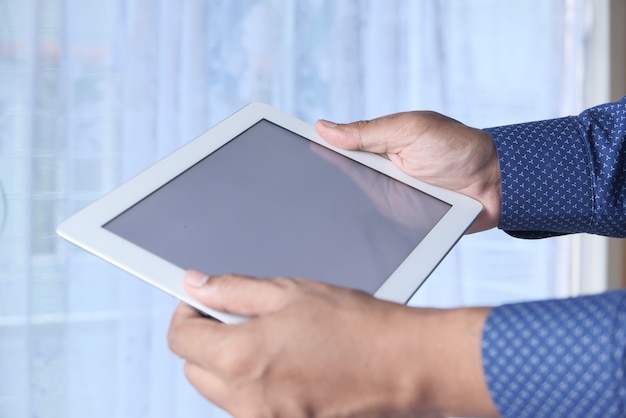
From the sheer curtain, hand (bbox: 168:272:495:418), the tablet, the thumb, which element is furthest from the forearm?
the sheer curtain

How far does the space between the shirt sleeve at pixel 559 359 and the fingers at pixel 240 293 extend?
18cm

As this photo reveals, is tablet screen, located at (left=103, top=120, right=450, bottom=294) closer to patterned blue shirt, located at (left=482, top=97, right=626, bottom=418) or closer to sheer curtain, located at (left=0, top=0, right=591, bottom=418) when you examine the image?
patterned blue shirt, located at (left=482, top=97, right=626, bottom=418)

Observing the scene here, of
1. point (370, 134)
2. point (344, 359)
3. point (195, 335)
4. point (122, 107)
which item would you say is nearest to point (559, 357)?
point (344, 359)

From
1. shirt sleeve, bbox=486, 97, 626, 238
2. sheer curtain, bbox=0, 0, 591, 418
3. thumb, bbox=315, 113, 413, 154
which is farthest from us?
sheer curtain, bbox=0, 0, 591, 418

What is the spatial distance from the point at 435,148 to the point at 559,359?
0.48 m

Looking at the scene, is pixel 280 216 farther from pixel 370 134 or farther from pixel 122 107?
pixel 122 107

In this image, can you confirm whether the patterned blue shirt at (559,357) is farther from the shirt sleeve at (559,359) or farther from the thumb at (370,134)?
the thumb at (370,134)

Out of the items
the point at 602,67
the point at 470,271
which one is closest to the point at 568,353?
the point at 470,271

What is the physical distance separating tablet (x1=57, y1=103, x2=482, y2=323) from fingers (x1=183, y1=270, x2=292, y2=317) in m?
0.02

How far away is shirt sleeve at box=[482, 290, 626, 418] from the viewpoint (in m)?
0.62

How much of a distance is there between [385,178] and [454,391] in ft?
1.29

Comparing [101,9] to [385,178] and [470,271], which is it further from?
[470,271]

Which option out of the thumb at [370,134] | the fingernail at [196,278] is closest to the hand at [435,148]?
the thumb at [370,134]

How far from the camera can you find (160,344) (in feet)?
5.61
